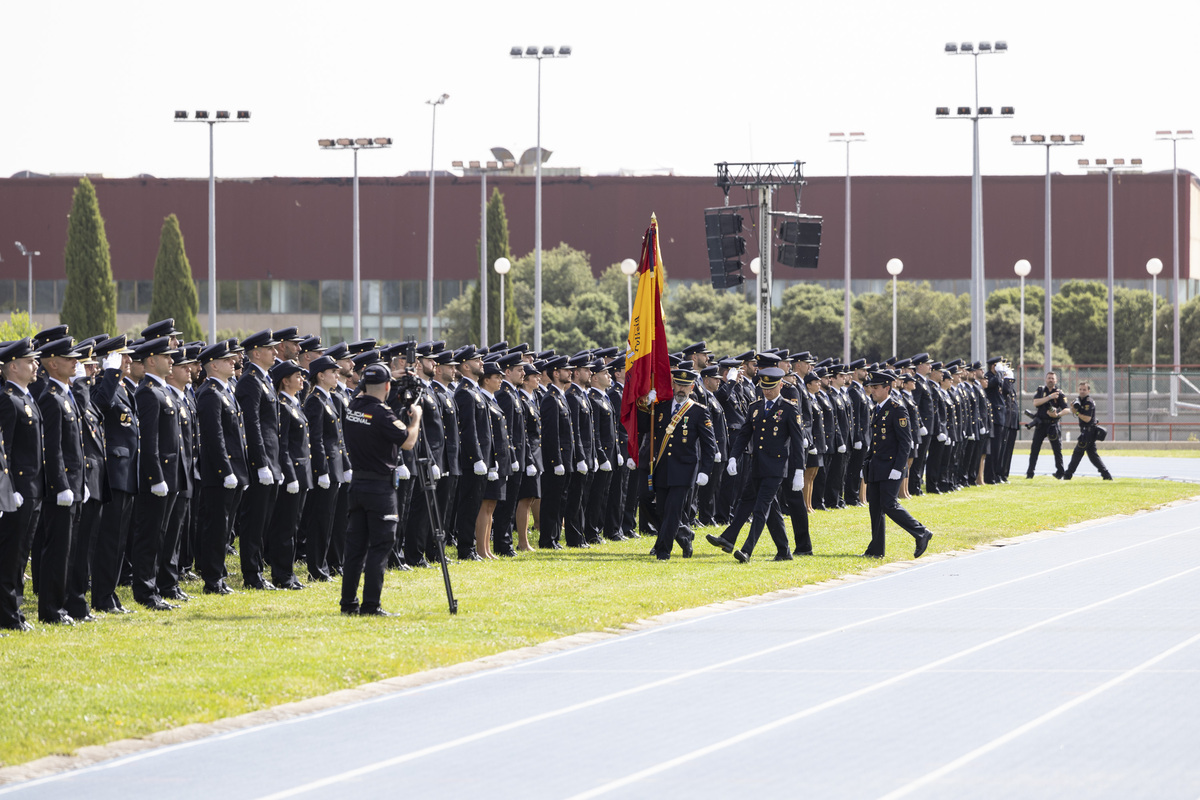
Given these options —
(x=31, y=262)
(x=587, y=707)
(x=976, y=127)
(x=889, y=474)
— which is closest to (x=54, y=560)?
(x=587, y=707)

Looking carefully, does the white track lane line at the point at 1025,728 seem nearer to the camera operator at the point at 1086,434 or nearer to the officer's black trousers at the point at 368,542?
the officer's black trousers at the point at 368,542

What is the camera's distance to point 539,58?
4512cm

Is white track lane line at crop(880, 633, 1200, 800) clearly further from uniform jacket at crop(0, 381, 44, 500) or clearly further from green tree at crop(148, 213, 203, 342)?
green tree at crop(148, 213, 203, 342)

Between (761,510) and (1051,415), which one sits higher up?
(1051,415)

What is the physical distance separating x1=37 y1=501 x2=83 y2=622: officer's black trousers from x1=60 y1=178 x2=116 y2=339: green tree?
57691 mm

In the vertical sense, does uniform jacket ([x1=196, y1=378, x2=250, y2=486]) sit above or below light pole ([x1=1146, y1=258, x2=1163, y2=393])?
below

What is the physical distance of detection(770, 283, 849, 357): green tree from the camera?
242ft

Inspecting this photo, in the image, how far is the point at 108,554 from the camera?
12.4 metres

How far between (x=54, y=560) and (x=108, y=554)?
696mm

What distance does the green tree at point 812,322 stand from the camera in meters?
73.9

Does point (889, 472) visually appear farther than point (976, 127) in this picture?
No

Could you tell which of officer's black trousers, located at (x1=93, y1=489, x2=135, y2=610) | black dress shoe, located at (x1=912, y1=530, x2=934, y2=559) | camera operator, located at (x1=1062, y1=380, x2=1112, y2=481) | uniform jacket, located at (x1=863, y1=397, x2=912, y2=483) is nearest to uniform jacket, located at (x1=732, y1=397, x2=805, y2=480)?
uniform jacket, located at (x1=863, y1=397, x2=912, y2=483)

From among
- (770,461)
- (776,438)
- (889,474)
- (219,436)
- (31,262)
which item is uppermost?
(31,262)

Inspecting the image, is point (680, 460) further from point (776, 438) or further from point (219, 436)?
point (219, 436)
